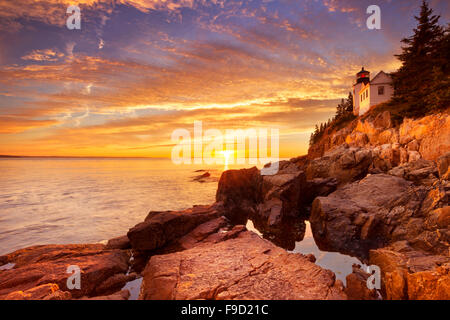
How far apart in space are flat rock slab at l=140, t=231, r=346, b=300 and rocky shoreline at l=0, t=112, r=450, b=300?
4cm

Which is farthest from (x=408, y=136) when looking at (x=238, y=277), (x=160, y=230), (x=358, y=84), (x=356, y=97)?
(x=358, y=84)

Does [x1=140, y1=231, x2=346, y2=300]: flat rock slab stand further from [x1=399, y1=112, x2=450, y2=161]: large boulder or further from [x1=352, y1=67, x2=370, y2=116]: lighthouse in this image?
[x1=352, y1=67, x2=370, y2=116]: lighthouse

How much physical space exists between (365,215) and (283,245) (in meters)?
5.54

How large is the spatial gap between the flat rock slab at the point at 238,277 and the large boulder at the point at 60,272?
8.14 ft

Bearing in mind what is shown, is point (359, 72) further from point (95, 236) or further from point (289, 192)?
point (95, 236)

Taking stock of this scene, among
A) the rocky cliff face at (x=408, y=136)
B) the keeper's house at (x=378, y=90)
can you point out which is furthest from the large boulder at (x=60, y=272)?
the keeper's house at (x=378, y=90)

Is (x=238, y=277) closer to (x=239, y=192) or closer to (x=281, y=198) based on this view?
(x=281, y=198)

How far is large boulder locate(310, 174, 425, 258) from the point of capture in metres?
11.6

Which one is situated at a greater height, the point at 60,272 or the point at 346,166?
the point at 346,166

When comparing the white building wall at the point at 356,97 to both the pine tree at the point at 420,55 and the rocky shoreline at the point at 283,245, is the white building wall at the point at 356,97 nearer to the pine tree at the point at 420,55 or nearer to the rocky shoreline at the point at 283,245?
the pine tree at the point at 420,55

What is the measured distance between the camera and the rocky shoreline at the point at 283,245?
620cm

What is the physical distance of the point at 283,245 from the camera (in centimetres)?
1270
